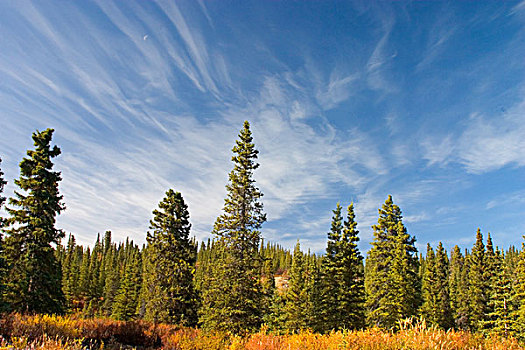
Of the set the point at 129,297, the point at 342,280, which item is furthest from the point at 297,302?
the point at 129,297

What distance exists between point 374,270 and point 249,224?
56.8 feet

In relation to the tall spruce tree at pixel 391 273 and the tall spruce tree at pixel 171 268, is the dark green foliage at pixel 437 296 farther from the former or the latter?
the tall spruce tree at pixel 171 268

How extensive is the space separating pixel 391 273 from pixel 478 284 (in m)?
22.8

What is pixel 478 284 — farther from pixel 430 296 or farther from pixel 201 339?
pixel 201 339

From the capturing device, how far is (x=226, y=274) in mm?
23062

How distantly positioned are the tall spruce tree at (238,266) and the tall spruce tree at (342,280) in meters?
12.1

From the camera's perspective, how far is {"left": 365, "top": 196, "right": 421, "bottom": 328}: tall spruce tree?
3097 centimetres

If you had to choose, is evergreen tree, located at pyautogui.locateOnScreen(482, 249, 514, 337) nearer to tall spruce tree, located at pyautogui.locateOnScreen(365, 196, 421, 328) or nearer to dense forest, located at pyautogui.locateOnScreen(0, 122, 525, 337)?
dense forest, located at pyautogui.locateOnScreen(0, 122, 525, 337)

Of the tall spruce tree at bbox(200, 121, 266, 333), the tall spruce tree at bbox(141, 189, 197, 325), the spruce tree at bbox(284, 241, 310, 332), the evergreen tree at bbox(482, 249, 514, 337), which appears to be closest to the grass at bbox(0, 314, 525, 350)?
the tall spruce tree at bbox(200, 121, 266, 333)

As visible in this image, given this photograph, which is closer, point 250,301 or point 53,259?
point 250,301

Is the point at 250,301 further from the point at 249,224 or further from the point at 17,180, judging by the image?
the point at 17,180

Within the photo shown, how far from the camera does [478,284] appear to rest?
149ft

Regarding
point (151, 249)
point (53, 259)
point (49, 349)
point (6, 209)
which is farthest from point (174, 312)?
point (49, 349)

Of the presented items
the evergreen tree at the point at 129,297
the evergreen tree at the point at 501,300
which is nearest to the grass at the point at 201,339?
the evergreen tree at the point at 501,300
